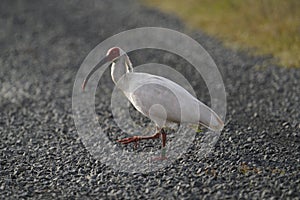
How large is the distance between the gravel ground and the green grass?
51 centimetres

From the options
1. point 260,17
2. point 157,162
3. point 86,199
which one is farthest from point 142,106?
point 260,17

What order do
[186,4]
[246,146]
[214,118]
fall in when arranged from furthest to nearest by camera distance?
[186,4] < [246,146] < [214,118]

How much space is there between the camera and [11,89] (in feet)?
36.8

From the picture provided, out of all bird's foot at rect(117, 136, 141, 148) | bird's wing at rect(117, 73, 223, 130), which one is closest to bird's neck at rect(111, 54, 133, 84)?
bird's wing at rect(117, 73, 223, 130)

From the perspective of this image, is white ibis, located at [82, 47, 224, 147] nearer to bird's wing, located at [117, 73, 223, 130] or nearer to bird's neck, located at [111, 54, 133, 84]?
bird's wing, located at [117, 73, 223, 130]

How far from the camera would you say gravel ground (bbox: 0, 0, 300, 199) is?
20.6ft

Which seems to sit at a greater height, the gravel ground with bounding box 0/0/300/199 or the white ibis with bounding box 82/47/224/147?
the white ibis with bounding box 82/47/224/147

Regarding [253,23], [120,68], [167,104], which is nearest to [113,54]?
[120,68]

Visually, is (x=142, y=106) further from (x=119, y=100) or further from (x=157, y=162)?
(x=119, y=100)

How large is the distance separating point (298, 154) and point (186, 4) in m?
12.4

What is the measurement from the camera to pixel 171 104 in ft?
22.5

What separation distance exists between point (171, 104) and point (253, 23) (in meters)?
8.86

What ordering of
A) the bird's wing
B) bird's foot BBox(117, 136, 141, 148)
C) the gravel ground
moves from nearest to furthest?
the gravel ground, the bird's wing, bird's foot BBox(117, 136, 141, 148)

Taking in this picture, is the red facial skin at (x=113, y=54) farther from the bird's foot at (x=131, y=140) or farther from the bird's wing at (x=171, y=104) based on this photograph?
the bird's foot at (x=131, y=140)
